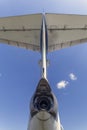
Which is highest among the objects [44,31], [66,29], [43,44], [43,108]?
[66,29]

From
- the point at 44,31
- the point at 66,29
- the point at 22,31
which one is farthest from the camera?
the point at 22,31

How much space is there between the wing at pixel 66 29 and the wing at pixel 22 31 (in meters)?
0.47

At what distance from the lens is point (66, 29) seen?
11.4 metres

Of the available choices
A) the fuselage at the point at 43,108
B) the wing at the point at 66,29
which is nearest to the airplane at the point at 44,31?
the wing at the point at 66,29

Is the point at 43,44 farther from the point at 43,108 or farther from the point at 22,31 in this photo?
the point at 43,108

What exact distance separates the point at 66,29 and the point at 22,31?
5.23ft

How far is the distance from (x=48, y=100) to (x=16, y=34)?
13.2ft

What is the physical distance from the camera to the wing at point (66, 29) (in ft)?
36.9

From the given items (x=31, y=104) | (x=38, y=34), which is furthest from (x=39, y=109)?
(x=38, y=34)

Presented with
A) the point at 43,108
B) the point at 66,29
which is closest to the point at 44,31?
the point at 66,29

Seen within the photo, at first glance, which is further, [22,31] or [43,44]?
[22,31]

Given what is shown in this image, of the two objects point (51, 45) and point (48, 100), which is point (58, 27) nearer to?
point (51, 45)

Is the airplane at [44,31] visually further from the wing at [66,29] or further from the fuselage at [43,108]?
the fuselage at [43,108]

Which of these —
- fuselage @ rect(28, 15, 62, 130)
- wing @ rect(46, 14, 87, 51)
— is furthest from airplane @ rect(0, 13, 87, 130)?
fuselage @ rect(28, 15, 62, 130)
